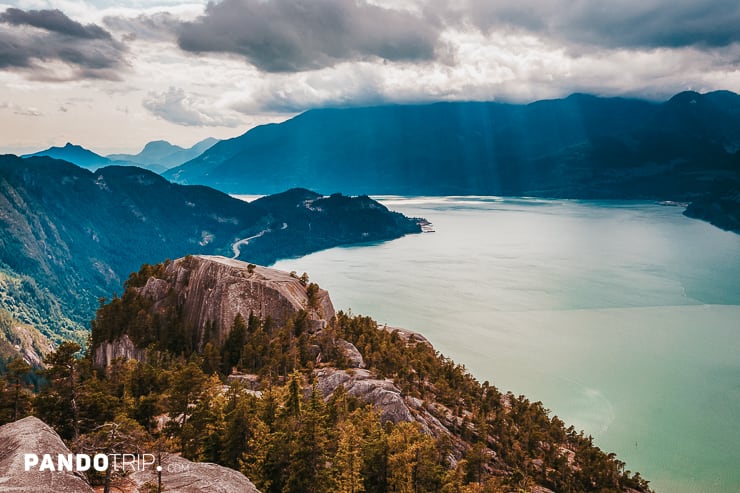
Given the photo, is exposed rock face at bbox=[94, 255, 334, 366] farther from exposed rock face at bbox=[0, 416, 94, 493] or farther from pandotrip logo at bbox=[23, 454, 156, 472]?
exposed rock face at bbox=[0, 416, 94, 493]

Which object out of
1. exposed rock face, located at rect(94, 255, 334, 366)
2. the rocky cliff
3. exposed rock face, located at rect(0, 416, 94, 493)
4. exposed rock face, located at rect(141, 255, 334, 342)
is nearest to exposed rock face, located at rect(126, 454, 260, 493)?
the rocky cliff

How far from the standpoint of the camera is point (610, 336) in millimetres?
103500

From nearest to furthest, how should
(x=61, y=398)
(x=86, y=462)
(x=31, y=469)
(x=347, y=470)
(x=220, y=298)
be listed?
(x=31, y=469) < (x=86, y=462) < (x=347, y=470) < (x=61, y=398) < (x=220, y=298)

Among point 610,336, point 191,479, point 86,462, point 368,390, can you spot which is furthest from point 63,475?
point 610,336

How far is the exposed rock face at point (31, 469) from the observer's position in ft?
47.4

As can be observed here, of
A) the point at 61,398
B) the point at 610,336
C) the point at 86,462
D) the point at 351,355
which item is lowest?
the point at 610,336

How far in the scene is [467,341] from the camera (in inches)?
4070

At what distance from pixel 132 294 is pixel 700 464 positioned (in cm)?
7825

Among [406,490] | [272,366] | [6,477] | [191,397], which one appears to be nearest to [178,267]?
[272,366]

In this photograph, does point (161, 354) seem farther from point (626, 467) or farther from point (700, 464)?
point (700, 464)

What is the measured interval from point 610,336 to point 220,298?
82044 mm

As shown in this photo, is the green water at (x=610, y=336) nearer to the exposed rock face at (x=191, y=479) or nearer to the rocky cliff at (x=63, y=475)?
the exposed rock face at (x=191, y=479)

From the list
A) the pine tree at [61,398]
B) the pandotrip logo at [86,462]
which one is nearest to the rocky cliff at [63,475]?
the pandotrip logo at [86,462]

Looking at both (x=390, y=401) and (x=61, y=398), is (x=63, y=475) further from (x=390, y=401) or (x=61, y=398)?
(x=390, y=401)
